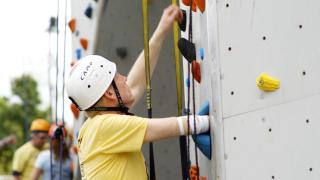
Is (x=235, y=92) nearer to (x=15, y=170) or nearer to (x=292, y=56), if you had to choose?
(x=292, y=56)

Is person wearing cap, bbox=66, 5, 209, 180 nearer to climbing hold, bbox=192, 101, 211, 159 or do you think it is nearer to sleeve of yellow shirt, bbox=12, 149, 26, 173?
climbing hold, bbox=192, 101, 211, 159

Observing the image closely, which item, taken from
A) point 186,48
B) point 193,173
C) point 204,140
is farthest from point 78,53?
point 204,140

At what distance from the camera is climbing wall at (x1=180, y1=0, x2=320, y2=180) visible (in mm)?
2818

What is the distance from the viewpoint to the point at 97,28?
5.14 meters

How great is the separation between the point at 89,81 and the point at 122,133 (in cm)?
32

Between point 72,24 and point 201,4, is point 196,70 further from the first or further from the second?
point 72,24

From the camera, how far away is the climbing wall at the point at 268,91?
2818 millimetres

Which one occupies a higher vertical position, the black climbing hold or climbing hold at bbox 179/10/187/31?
the black climbing hold

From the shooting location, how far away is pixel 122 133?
304 centimetres

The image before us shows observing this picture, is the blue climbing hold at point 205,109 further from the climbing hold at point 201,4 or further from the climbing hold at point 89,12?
the climbing hold at point 89,12

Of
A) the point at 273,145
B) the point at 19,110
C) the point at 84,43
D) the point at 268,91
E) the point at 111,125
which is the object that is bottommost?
the point at 273,145

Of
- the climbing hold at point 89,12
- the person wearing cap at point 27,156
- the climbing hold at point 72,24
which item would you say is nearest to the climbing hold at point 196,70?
the climbing hold at point 89,12

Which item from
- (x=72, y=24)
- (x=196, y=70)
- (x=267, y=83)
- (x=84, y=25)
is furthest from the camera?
(x=72, y=24)

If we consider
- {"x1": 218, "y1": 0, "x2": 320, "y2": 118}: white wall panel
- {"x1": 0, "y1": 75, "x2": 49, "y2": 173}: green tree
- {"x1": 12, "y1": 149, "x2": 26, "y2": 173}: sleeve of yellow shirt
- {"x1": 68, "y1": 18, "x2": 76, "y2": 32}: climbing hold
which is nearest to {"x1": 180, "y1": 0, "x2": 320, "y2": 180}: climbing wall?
{"x1": 218, "y1": 0, "x2": 320, "y2": 118}: white wall panel
